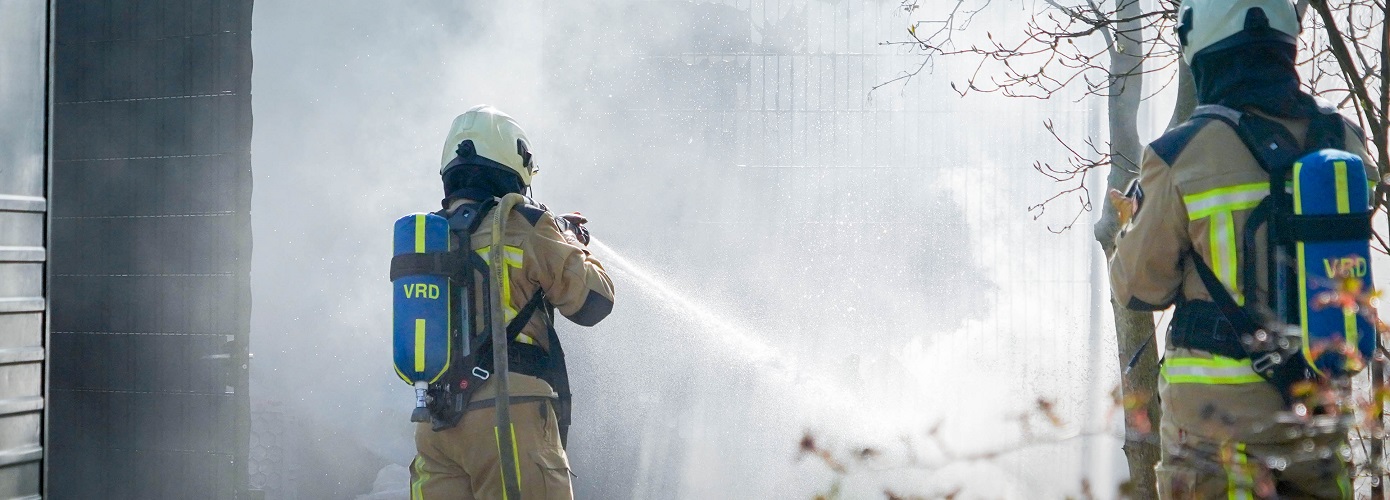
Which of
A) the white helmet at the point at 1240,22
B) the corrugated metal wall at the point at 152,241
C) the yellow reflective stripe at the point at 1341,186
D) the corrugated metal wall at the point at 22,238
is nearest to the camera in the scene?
the yellow reflective stripe at the point at 1341,186

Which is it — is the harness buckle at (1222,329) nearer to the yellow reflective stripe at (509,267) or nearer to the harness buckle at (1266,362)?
the harness buckle at (1266,362)

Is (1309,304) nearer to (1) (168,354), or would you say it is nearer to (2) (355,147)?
(1) (168,354)

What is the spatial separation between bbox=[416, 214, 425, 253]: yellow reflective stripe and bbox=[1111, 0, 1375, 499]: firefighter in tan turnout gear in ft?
6.03

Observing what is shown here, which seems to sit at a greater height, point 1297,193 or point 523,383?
point 1297,193

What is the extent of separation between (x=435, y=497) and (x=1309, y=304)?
2.22 meters

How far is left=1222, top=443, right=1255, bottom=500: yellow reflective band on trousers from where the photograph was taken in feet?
6.32

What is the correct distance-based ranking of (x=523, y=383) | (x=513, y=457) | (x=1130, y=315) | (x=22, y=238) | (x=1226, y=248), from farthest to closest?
(x=1130, y=315)
(x=22, y=238)
(x=523, y=383)
(x=513, y=457)
(x=1226, y=248)

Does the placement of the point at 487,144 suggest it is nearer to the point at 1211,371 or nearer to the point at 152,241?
the point at 1211,371

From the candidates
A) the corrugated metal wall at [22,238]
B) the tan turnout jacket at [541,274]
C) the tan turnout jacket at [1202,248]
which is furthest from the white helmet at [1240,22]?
the corrugated metal wall at [22,238]

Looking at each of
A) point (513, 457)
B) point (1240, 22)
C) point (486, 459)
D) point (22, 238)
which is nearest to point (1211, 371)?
point (1240, 22)

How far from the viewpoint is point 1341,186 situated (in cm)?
203

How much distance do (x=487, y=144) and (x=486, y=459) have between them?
3.15 feet

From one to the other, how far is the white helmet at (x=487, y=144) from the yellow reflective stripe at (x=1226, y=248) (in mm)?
1996

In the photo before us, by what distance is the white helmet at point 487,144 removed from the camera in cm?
321
